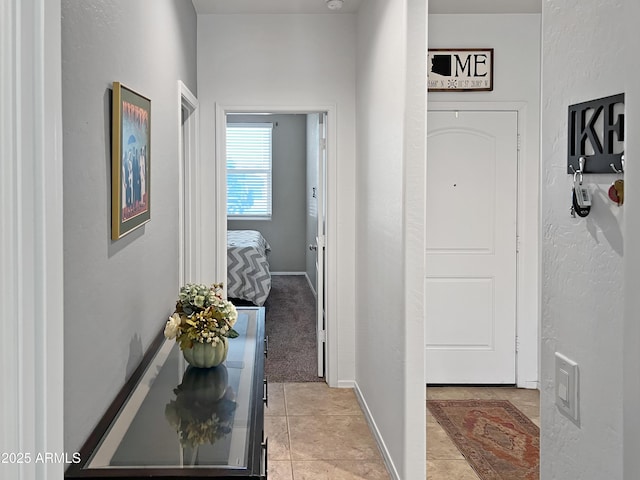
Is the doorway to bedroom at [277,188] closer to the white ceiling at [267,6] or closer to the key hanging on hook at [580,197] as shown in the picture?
the white ceiling at [267,6]

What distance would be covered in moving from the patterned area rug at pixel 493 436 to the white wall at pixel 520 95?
64 centimetres

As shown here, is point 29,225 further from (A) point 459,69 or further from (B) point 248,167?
(B) point 248,167

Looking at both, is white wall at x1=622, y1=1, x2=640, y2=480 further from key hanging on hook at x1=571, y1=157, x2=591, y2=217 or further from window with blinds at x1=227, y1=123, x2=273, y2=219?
window with blinds at x1=227, y1=123, x2=273, y2=219

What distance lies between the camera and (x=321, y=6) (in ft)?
14.9

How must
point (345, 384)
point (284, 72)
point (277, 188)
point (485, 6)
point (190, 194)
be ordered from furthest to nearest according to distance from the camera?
point (277, 188), point (345, 384), point (284, 72), point (190, 194), point (485, 6)

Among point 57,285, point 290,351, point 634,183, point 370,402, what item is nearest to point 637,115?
point 634,183

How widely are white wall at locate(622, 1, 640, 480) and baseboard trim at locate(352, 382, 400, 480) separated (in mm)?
2371

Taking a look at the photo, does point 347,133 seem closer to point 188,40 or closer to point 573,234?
point 188,40

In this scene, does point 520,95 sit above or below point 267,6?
below

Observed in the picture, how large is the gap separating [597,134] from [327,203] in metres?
3.67

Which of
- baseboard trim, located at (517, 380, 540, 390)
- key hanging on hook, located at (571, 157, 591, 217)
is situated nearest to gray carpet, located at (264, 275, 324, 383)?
baseboard trim, located at (517, 380, 540, 390)

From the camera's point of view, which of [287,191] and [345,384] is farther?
[287,191]

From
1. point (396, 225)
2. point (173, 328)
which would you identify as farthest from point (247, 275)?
point (173, 328)

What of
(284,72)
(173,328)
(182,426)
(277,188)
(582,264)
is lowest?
(182,426)
